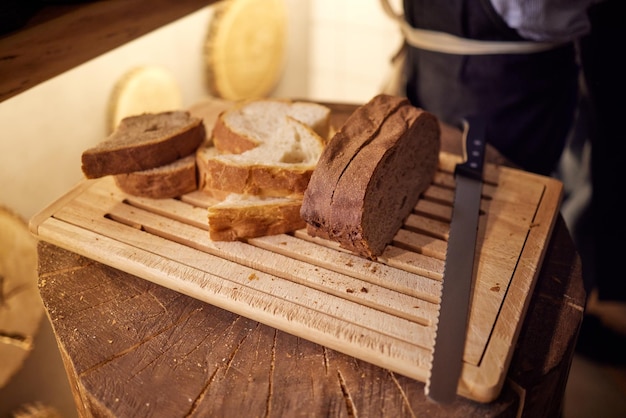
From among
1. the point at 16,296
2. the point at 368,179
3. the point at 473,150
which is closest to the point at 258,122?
the point at 368,179

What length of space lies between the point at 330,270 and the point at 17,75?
0.86 metres

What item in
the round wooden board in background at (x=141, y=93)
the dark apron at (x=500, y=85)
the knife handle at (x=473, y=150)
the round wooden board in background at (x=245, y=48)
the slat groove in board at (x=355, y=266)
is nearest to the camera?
the slat groove in board at (x=355, y=266)

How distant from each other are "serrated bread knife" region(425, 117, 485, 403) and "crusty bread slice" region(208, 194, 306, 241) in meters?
0.39

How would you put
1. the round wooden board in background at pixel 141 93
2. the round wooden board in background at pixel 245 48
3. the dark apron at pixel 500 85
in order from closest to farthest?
the dark apron at pixel 500 85 < the round wooden board in background at pixel 141 93 < the round wooden board in background at pixel 245 48

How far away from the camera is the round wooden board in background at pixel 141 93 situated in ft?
6.66

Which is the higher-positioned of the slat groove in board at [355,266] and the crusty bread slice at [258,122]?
the crusty bread slice at [258,122]

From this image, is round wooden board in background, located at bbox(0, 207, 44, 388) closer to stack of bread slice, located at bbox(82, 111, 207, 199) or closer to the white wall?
the white wall

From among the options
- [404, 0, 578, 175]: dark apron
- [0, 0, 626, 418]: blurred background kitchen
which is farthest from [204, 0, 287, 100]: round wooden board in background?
[404, 0, 578, 175]: dark apron

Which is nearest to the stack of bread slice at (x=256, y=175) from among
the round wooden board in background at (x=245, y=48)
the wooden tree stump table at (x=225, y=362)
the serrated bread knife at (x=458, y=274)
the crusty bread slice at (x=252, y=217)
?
the crusty bread slice at (x=252, y=217)

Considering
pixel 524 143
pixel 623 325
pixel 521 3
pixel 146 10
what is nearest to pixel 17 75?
pixel 146 10

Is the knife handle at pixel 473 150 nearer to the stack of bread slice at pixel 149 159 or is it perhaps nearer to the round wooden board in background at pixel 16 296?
the stack of bread slice at pixel 149 159

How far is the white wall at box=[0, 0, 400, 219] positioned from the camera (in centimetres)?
168

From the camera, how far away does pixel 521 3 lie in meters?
1.65

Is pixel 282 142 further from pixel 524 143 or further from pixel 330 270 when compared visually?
pixel 524 143
